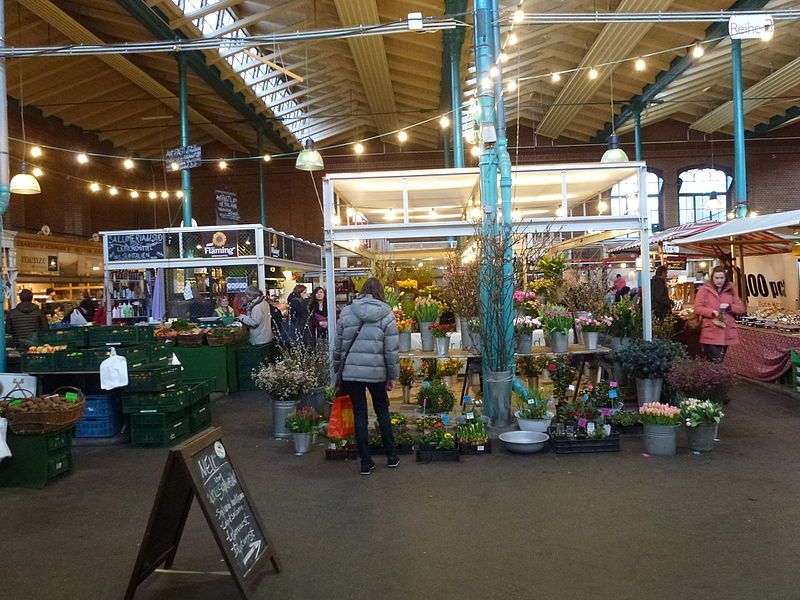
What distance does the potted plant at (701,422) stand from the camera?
5.34 metres

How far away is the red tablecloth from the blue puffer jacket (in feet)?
19.1

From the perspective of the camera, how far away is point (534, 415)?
5875 mm

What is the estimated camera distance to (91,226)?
2070 cm

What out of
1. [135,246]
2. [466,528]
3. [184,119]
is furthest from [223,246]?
[466,528]

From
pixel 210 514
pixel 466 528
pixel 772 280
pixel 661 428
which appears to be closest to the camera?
pixel 210 514

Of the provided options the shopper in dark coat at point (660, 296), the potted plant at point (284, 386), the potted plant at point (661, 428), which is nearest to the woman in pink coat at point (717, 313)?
the shopper in dark coat at point (660, 296)

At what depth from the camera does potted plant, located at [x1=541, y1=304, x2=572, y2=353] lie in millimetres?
6668

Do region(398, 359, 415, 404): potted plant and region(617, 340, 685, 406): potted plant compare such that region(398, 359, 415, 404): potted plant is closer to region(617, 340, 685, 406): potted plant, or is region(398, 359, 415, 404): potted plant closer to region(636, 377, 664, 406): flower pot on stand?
region(617, 340, 685, 406): potted plant

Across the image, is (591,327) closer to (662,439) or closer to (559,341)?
(559,341)

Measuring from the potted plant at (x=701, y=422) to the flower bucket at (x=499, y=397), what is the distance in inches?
65.1

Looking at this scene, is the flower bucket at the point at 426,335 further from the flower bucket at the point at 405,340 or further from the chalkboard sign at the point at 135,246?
the chalkboard sign at the point at 135,246

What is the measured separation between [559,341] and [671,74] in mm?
11903

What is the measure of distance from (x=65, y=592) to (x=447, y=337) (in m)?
4.31

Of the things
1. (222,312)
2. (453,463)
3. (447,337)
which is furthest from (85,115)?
(453,463)
